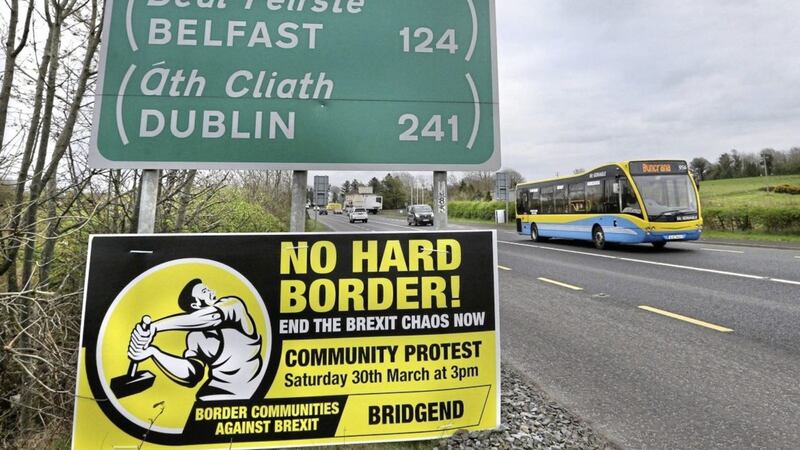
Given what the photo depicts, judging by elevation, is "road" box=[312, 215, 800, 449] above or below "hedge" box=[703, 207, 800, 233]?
below

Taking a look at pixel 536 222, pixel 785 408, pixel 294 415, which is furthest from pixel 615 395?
pixel 536 222

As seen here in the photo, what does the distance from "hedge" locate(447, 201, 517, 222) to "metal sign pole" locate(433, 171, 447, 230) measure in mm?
36742

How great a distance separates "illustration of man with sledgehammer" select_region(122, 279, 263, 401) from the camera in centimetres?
212

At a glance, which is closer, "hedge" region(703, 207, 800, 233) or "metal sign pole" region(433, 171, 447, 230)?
"metal sign pole" region(433, 171, 447, 230)

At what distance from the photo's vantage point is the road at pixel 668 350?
2898 millimetres

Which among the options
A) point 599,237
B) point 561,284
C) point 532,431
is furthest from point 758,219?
point 532,431

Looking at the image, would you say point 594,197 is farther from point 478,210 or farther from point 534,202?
point 478,210

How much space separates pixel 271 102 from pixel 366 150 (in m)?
0.62

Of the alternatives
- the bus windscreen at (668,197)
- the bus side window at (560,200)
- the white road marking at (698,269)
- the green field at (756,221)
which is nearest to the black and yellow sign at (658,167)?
the bus windscreen at (668,197)

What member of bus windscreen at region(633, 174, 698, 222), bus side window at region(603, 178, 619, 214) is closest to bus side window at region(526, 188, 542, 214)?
bus side window at region(603, 178, 619, 214)

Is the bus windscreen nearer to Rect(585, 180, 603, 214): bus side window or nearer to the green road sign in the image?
Rect(585, 180, 603, 214): bus side window

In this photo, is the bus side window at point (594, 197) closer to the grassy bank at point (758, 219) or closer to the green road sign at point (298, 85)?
the grassy bank at point (758, 219)

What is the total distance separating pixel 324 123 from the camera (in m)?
2.40

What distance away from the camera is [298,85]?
2.39 metres
